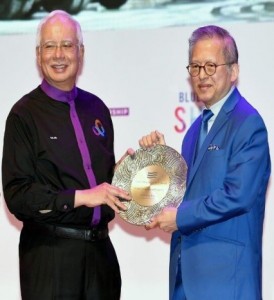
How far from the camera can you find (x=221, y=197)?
2.51 m

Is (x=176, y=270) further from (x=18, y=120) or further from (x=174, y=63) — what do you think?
(x=174, y=63)

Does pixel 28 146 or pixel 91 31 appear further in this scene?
pixel 91 31

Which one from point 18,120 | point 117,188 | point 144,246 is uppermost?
point 18,120

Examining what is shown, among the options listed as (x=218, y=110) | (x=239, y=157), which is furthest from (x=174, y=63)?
(x=239, y=157)

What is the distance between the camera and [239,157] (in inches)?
99.1

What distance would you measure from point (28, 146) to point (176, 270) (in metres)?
0.79

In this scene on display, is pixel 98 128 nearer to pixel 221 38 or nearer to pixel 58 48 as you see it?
pixel 58 48

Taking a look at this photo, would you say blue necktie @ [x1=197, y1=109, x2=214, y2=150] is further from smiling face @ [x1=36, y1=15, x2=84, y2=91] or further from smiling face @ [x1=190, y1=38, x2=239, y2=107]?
smiling face @ [x1=36, y1=15, x2=84, y2=91]

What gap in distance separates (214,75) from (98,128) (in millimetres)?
680

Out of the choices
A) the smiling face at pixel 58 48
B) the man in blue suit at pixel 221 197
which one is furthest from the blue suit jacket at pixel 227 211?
the smiling face at pixel 58 48

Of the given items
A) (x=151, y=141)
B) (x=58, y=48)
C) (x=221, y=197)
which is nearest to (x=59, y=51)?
(x=58, y=48)

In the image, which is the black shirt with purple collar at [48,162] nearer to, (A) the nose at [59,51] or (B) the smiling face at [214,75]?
(A) the nose at [59,51]

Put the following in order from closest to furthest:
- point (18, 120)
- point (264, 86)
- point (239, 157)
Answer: point (239, 157) → point (18, 120) → point (264, 86)

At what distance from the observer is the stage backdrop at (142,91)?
151 inches
